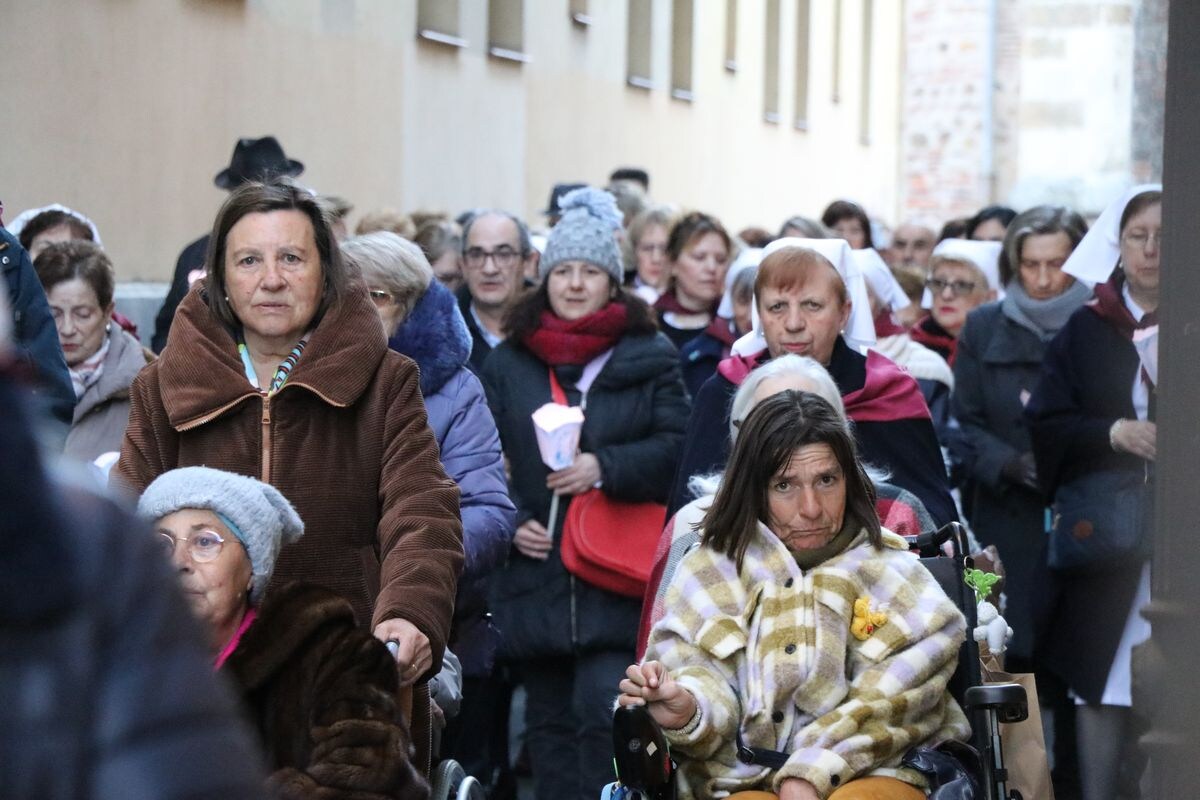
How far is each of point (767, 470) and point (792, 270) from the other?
1.61 metres

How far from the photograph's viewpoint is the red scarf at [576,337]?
7.89 m

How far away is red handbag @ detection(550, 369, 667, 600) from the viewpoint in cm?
750

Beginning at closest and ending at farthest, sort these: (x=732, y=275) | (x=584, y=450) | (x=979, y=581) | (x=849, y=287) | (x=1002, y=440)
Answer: (x=979, y=581) < (x=849, y=287) < (x=584, y=450) < (x=1002, y=440) < (x=732, y=275)

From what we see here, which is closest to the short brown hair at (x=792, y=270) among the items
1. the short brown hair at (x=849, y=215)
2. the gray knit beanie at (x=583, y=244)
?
the gray knit beanie at (x=583, y=244)

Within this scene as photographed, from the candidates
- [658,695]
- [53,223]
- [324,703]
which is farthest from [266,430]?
[53,223]

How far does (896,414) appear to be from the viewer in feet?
21.0

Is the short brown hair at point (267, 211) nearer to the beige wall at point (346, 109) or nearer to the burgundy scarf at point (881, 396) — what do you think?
the burgundy scarf at point (881, 396)

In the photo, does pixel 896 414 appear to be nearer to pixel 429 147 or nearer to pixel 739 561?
pixel 739 561

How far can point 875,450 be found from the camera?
634 cm

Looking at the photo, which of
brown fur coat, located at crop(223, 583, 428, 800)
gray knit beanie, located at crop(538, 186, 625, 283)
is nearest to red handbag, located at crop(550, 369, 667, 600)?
gray knit beanie, located at crop(538, 186, 625, 283)

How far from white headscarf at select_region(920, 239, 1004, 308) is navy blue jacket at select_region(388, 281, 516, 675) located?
4.88 metres

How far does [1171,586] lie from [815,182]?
32.3 m

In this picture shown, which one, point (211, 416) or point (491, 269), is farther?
point (491, 269)

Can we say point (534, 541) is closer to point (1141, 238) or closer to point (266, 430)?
point (1141, 238)
